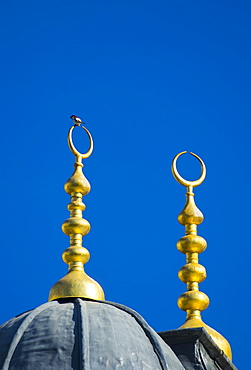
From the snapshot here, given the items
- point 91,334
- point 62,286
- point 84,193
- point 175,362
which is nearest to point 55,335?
point 91,334

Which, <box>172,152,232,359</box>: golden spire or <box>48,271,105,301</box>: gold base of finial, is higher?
<box>172,152,232,359</box>: golden spire

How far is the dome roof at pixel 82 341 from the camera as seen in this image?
2042cm

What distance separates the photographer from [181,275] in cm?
2753

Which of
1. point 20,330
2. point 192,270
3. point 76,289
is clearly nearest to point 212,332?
point 192,270

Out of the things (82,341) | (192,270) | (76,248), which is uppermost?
(192,270)

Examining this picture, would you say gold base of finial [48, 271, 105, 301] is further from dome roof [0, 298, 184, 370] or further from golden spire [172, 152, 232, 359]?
golden spire [172, 152, 232, 359]

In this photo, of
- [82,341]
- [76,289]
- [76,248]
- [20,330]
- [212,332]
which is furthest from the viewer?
[212,332]

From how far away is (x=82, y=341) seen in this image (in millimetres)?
20688

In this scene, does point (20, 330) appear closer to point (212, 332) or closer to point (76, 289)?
point (76, 289)

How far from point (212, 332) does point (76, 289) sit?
349 centimetres

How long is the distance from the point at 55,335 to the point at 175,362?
77.2 inches

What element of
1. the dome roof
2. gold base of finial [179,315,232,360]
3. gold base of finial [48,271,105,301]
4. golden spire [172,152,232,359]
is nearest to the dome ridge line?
the dome roof

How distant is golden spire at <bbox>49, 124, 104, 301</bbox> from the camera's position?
79.8ft

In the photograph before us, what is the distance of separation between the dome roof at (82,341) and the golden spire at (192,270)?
4.76m
